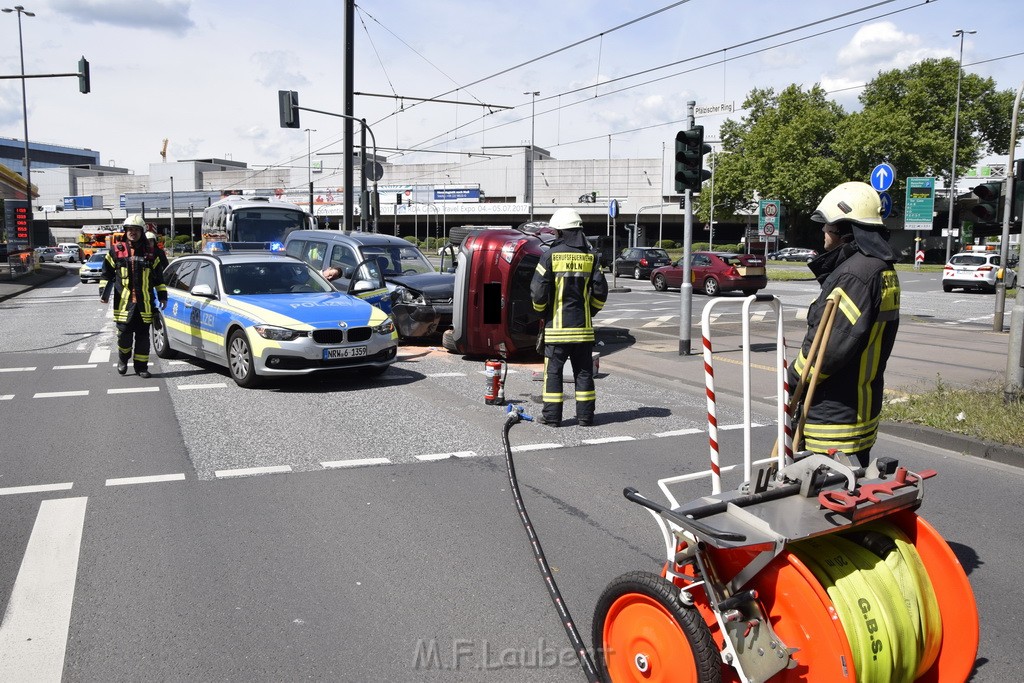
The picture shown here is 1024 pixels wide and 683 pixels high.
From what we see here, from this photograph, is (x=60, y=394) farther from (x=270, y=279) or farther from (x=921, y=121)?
(x=921, y=121)

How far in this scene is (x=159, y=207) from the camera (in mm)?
104438

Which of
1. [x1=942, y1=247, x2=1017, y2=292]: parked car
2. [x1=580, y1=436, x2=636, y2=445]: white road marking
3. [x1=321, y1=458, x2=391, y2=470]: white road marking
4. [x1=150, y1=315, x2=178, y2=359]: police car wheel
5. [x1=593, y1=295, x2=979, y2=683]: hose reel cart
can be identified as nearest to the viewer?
[x1=593, y1=295, x2=979, y2=683]: hose reel cart

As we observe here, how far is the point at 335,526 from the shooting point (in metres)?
5.32

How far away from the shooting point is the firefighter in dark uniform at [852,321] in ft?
11.7

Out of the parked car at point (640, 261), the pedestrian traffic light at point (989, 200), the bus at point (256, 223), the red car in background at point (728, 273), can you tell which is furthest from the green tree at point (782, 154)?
the pedestrian traffic light at point (989, 200)

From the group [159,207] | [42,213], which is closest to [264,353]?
[159,207]

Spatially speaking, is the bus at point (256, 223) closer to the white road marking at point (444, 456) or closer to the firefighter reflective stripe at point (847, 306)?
the white road marking at point (444, 456)

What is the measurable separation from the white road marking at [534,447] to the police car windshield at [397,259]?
798 cm

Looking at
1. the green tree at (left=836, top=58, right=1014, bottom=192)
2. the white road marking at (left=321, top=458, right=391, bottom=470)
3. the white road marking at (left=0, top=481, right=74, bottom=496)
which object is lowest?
the white road marking at (left=321, top=458, right=391, bottom=470)

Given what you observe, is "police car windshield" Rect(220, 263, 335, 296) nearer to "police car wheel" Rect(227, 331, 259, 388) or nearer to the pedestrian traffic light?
"police car wheel" Rect(227, 331, 259, 388)

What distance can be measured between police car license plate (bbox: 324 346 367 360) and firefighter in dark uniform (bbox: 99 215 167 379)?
248cm

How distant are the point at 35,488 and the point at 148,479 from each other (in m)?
0.72

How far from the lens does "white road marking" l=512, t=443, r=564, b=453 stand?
7344 mm

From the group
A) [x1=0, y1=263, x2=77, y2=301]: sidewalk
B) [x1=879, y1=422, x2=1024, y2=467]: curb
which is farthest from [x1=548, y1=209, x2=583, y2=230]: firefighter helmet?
[x1=0, y1=263, x2=77, y2=301]: sidewalk
